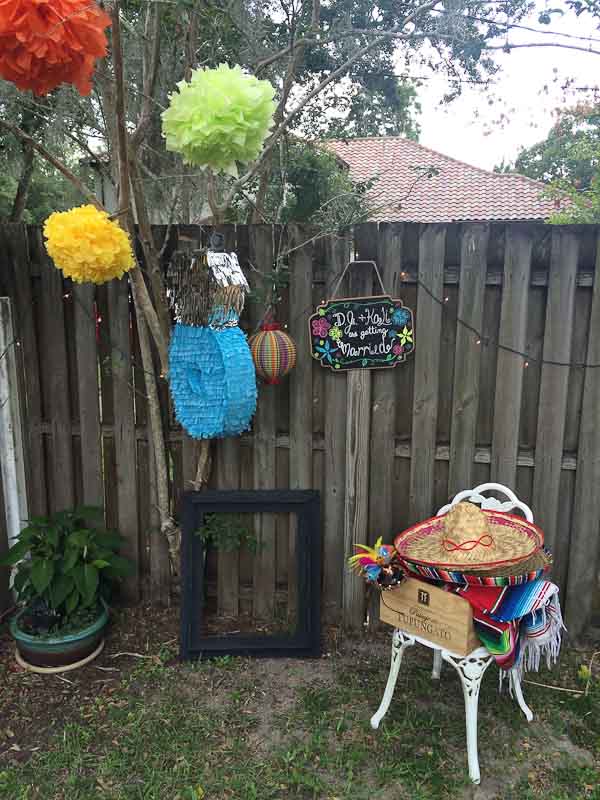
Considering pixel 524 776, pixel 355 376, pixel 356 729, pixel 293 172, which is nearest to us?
pixel 524 776

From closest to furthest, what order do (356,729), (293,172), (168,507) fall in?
1. (356,729)
2. (168,507)
3. (293,172)

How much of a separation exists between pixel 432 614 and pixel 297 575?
2.70 ft

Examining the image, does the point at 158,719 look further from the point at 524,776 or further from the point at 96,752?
the point at 524,776

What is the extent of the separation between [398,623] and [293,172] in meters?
4.32

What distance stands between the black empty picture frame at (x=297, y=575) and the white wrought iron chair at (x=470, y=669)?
0.49 meters

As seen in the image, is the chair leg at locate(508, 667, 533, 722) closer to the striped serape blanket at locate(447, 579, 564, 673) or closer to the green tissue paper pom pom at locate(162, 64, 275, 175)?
the striped serape blanket at locate(447, 579, 564, 673)

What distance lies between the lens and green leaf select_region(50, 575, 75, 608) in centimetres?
242

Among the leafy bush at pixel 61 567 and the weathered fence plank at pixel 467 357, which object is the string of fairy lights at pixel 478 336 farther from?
the leafy bush at pixel 61 567

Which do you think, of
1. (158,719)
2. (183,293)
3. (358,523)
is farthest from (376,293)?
(158,719)

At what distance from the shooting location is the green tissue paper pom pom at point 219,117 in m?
1.78

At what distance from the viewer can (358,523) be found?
265cm

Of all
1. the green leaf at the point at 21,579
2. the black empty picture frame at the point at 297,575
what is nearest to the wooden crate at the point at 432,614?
the black empty picture frame at the point at 297,575

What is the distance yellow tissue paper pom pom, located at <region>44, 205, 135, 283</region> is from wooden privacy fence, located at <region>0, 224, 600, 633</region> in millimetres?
520

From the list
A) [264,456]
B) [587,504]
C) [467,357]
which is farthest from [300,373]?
[587,504]
